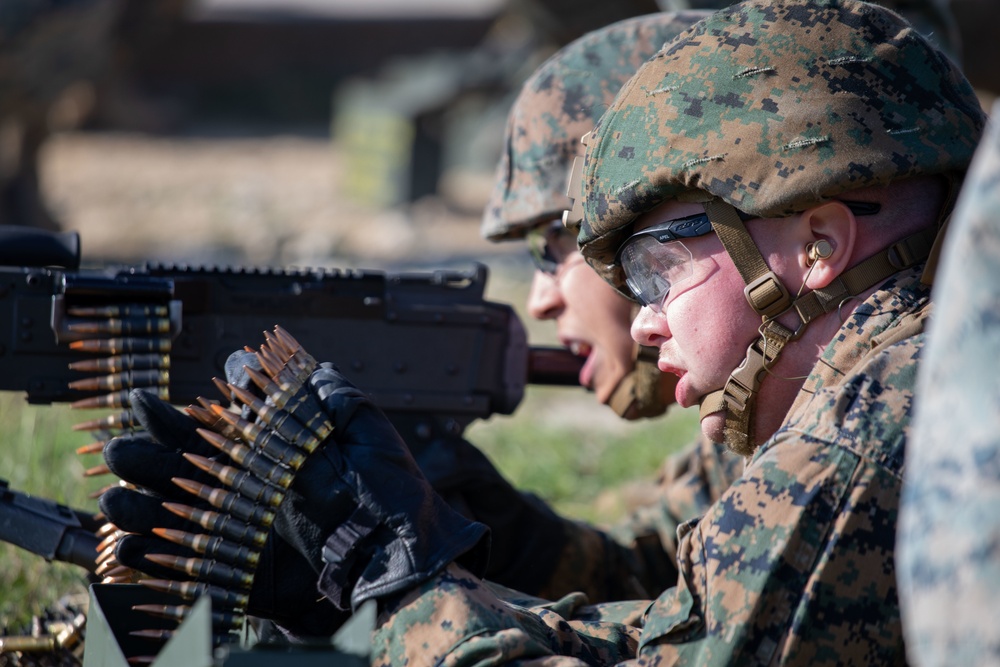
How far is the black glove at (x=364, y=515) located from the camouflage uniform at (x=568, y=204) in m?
1.70

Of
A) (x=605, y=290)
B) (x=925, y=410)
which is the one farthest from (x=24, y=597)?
(x=925, y=410)

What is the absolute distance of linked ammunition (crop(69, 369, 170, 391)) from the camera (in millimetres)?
3875

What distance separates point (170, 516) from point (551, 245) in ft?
6.82

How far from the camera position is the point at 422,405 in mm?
4352

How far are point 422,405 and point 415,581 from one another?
1931mm

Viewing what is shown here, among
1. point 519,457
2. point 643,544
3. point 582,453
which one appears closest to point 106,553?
point 643,544

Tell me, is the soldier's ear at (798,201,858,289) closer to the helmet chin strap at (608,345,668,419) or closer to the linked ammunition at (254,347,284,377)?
the linked ammunition at (254,347,284,377)

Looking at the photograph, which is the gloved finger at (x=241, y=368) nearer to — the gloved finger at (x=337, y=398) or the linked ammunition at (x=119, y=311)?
the gloved finger at (x=337, y=398)

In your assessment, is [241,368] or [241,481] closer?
[241,481]

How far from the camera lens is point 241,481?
257cm

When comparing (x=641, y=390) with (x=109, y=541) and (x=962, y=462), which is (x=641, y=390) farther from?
(x=962, y=462)

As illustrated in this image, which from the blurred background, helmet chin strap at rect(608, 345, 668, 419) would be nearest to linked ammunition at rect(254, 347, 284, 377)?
helmet chin strap at rect(608, 345, 668, 419)

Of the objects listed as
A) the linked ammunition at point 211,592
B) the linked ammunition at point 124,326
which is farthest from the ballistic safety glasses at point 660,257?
the linked ammunition at point 124,326

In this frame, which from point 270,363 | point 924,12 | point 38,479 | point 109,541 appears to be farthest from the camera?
point 924,12
